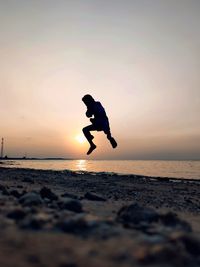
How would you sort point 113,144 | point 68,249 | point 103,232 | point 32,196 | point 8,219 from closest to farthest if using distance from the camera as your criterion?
point 68,249 < point 103,232 < point 8,219 < point 32,196 < point 113,144

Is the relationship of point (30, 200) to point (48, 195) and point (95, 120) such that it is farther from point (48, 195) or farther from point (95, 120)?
point (95, 120)

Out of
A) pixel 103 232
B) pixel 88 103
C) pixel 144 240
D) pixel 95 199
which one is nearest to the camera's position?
pixel 144 240

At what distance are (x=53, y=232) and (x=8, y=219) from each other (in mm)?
990

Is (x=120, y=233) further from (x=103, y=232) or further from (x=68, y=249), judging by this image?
(x=68, y=249)

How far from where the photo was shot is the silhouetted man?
1199cm

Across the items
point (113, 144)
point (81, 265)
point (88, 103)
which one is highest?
point (88, 103)

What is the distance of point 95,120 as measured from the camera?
1246 centimetres

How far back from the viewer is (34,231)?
15.5 feet

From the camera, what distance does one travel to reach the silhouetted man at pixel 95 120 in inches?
472

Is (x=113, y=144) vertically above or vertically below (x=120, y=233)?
above

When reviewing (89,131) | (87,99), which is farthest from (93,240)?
(89,131)

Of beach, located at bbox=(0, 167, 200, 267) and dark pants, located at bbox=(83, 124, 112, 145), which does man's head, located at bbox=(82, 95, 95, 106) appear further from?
beach, located at bbox=(0, 167, 200, 267)

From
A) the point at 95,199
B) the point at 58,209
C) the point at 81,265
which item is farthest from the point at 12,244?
the point at 95,199

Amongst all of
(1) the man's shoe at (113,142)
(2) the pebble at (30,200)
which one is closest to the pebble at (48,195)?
(2) the pebble at (30,200)
